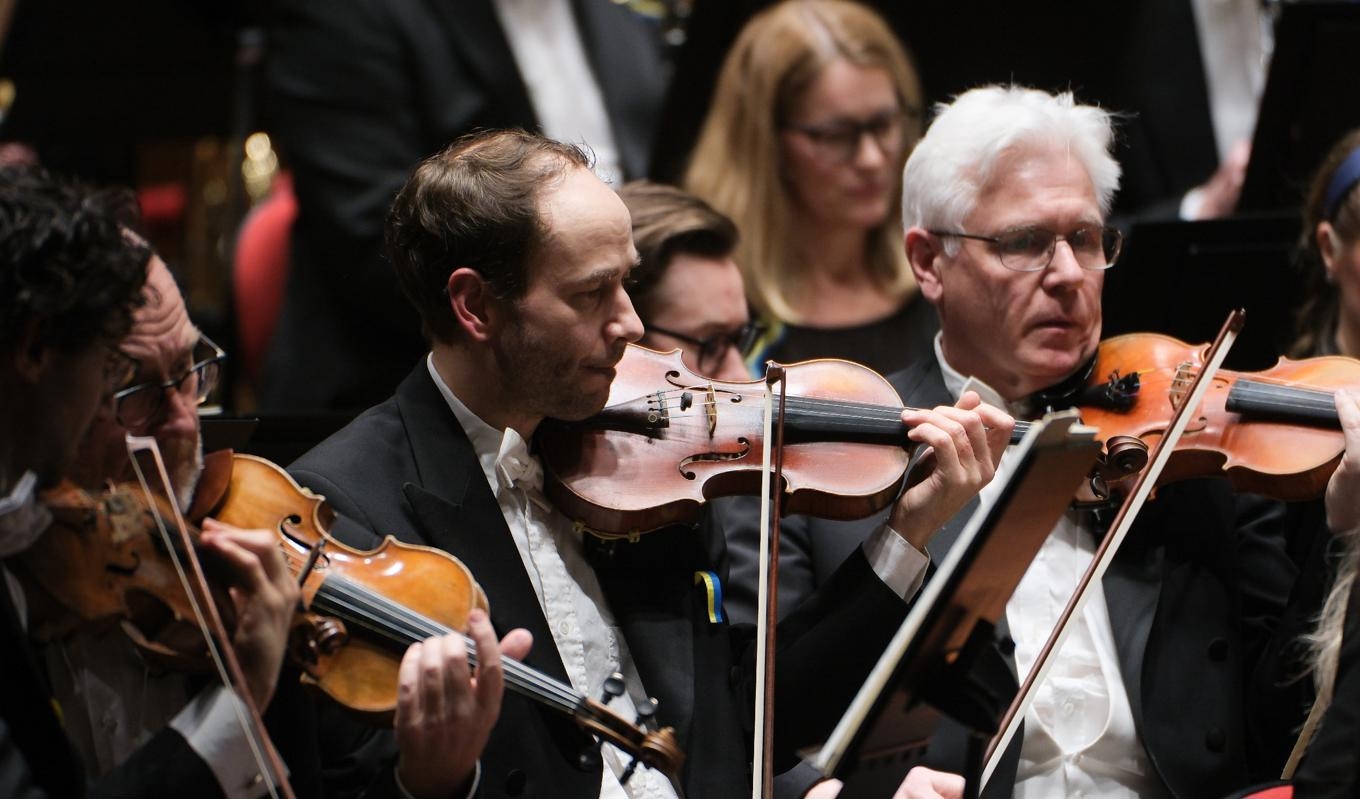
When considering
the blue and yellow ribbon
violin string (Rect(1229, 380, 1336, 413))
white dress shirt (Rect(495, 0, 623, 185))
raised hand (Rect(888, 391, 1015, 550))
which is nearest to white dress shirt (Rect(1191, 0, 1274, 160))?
white dress shirt (Rect(495, 0, 623, 185))

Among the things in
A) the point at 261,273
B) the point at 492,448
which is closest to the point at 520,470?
the point at 492,448

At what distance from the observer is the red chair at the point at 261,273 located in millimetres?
3934

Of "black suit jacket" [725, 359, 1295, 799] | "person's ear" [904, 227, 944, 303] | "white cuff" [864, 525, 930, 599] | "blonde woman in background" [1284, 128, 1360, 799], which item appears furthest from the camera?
"person's ear" [904, 227, 944, 303]

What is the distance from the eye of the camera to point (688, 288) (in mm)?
2748

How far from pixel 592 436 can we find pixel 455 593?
0.47 metres

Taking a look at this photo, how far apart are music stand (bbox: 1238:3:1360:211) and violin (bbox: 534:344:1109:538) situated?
3.66ft

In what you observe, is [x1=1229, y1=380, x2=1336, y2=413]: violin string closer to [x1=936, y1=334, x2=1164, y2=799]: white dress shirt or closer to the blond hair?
[x1=936, y1=334, x2=1164, y2=799]: white dress shirt

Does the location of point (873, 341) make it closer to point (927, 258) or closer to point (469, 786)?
point (927, 258)

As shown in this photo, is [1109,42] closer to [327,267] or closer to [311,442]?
[327,267]

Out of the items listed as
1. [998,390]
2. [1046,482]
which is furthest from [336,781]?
[998,390]

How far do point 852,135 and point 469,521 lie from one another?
167 centimetres

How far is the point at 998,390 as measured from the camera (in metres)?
2.52

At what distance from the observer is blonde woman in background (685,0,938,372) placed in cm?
338

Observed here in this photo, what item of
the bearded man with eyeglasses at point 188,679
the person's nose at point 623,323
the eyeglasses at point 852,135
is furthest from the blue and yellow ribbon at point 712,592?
the eyeglasses at point 852,135
